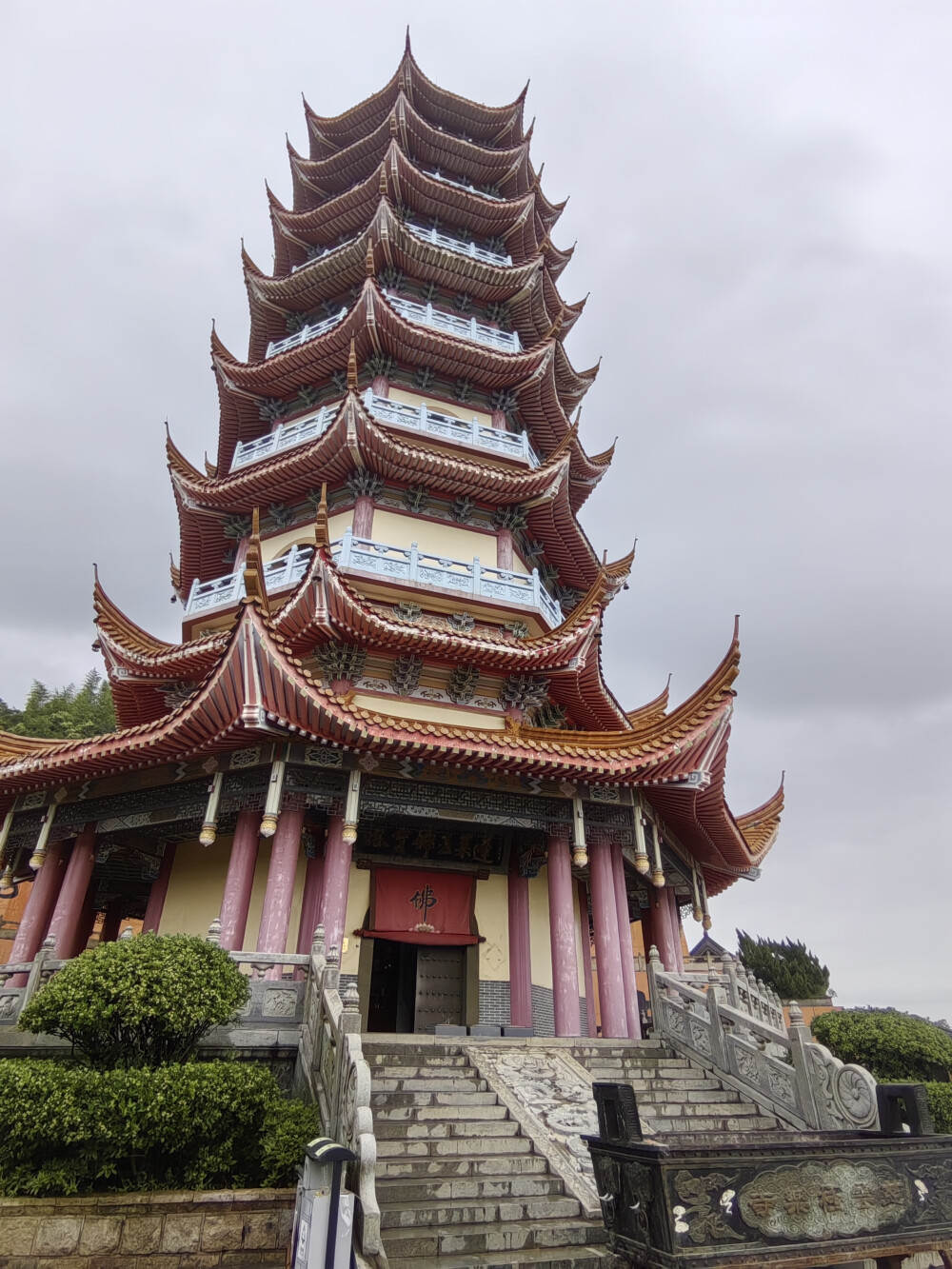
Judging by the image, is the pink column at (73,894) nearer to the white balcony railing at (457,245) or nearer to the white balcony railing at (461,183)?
the white balcony railing at (457,245)

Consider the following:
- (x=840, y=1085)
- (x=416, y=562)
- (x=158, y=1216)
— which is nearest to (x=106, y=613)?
(x=416, y=562)

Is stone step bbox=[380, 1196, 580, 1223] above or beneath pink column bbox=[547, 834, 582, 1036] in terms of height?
beneath

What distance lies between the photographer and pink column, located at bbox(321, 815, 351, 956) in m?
10.4

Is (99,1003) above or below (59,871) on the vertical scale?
below

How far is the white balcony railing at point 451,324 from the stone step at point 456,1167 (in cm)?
1655

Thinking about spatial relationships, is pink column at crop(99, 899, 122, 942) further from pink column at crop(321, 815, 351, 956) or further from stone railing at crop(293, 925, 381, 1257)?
stone railing at crop(293, 925, 381, 1257)

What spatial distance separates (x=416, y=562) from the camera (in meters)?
14.4

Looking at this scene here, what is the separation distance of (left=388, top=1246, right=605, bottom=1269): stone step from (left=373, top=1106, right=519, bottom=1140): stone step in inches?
58.7

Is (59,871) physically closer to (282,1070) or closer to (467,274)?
(282,1070)

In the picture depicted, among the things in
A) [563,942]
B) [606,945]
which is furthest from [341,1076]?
[606,945]

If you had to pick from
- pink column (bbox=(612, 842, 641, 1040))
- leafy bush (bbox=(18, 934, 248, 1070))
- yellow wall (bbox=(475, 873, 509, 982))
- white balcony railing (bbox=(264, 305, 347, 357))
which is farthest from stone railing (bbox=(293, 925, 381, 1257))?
white balcony railing (bbox=(264, 305, 347, 357))

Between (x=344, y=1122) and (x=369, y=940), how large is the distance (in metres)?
6.94

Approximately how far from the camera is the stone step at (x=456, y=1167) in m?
6.24

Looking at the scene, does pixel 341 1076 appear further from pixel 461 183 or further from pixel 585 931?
pixel 461 183
